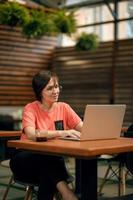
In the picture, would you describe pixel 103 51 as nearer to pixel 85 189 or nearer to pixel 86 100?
pixel 86 100

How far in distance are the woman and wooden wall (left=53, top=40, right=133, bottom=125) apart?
5321mm

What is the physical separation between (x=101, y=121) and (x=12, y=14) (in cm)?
482

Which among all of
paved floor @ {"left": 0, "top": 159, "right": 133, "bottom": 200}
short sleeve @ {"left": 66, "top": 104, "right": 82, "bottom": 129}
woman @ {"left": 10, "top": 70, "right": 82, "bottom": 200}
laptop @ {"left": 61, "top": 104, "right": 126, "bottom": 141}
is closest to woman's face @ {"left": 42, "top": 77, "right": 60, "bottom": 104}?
woman @ {"left": 10, "top": 70, "right": 82, "bottom": 200}

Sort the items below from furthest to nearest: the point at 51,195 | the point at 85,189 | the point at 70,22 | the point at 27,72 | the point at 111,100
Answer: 1. the point at 27,72
2. the point at 111,100
3. the point at 70,22
4. the point at 51,195
5. the point at 85,189

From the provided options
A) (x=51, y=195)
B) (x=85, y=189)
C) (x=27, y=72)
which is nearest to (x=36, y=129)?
(x=51, y=195)

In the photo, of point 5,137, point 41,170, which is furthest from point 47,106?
point 5,137

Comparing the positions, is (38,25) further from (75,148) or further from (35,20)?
(75,148)

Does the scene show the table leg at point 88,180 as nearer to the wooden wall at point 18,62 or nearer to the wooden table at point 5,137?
the wooden table at point 5,137

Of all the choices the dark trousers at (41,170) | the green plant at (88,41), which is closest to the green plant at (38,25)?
the green plant at (88,41)

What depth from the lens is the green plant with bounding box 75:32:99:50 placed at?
8.45 meters

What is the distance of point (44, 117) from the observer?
330 centimetres

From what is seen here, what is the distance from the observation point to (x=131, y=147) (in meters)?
2.63

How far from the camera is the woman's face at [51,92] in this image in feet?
11.0

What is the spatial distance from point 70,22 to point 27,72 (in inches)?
95.1
